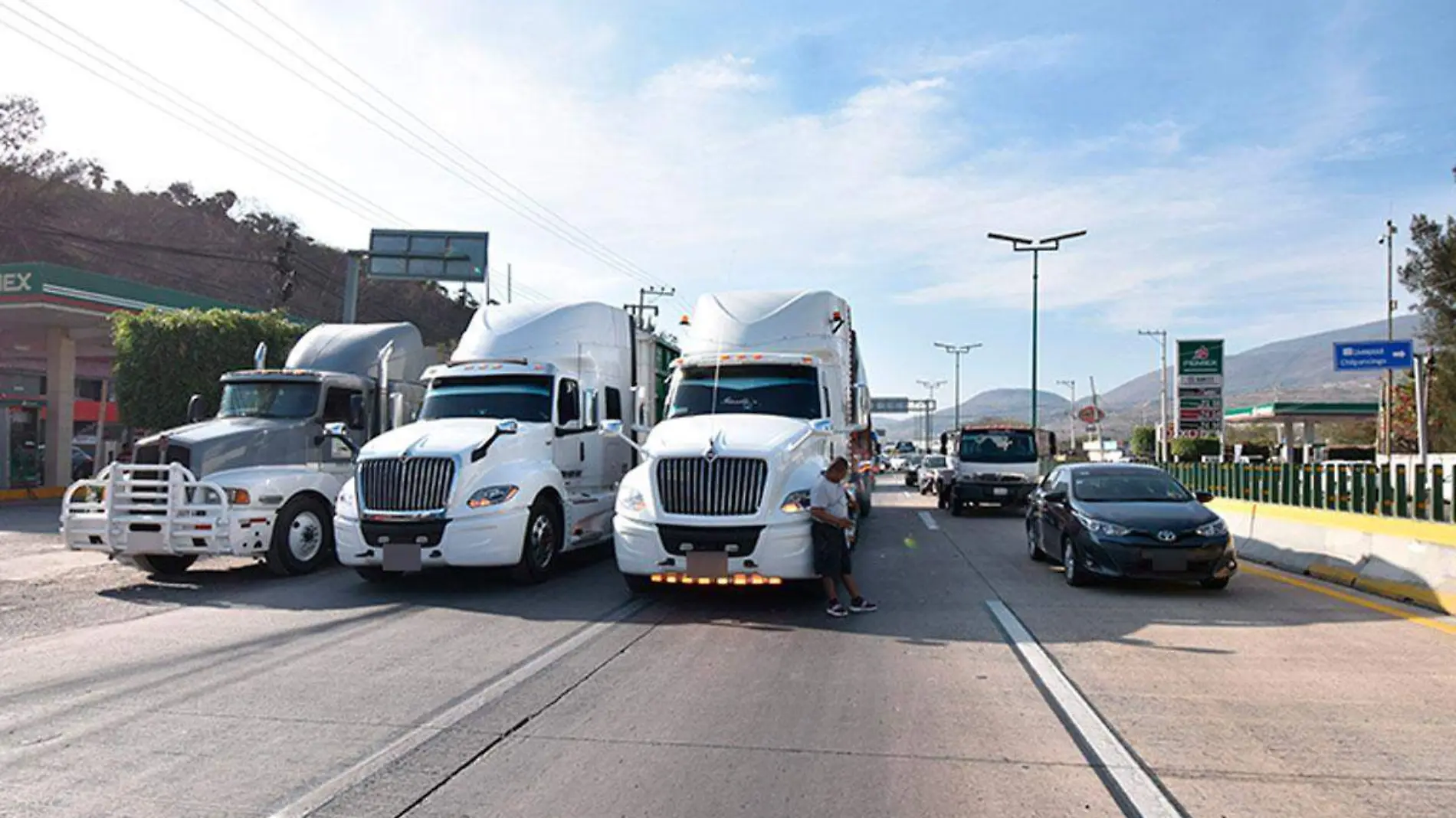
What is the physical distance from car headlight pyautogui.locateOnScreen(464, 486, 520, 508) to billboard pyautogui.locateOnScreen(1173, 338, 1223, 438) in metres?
19.7

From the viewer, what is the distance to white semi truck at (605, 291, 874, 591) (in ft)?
31.5

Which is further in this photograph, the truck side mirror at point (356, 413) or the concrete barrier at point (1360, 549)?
the truck side mirror at point (356, 413)

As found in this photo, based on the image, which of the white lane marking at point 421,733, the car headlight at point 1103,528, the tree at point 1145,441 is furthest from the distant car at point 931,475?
the tree at point 1145,441

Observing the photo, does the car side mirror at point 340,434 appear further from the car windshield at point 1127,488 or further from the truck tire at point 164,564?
the car windshield at point 1127,488

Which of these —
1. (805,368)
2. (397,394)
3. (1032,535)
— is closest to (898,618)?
(805,368)

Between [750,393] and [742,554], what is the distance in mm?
3368

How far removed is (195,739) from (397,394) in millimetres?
9349

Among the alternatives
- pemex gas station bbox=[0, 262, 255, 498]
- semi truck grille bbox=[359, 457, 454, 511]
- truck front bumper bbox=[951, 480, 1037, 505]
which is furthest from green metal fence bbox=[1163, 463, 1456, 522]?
pemex gas station bbox=[0, 262, 255, 498]

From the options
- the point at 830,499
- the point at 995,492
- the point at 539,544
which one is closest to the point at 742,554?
the point at 830,499

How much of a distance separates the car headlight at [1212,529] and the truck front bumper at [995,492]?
1280 cm

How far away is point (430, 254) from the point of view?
2930 centimetres

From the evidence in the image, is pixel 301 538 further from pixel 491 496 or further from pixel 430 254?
pixel 430 254

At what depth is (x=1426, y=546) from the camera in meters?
10.6

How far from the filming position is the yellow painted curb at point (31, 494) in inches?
1101
